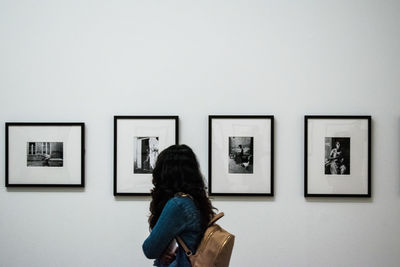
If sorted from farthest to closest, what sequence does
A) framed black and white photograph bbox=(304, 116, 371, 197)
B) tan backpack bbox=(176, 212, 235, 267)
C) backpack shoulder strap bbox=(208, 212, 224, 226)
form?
framed black and white photograph bbox=(304, 116, 371, 197), backpack shoulder strap bbox=(208, 212, 224, 226), tan backpack bbox=(176, 212, 235, 267)

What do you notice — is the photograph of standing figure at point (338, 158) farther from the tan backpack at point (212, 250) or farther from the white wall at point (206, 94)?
the tan backpack at point (212, 250)

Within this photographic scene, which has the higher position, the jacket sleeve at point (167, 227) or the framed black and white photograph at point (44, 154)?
the framed black and white photograph at point (44, 154)

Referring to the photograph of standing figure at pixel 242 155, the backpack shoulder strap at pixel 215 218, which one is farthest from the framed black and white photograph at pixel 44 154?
the backpack shoulder strap at pixel 215 218

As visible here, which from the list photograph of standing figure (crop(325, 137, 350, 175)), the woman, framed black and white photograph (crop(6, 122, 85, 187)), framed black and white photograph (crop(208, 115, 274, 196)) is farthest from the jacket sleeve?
photograph of standing figure (crop(325, 137, 350, 175))

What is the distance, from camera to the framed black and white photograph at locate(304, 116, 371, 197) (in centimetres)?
350

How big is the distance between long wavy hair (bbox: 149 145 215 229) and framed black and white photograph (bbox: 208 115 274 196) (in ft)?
3.70

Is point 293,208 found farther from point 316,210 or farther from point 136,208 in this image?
point 136,208

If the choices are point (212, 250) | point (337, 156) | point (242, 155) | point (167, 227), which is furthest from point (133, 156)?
point (337, 156)

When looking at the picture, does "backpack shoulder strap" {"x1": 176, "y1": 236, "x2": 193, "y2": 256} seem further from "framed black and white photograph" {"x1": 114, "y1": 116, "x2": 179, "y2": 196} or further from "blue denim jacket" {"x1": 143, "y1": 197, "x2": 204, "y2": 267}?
"framed black and white photograph" {"x1": 114, "y1": 116, "x2": 179, "y2": 196}

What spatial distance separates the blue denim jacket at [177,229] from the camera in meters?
2.26

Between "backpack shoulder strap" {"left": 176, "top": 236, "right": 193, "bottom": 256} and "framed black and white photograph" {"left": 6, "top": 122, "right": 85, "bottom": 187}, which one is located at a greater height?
"framed black and white photograph" {"left": 6, "top": 122, "right": 85, "bottom": 187}

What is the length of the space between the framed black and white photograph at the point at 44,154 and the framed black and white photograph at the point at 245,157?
1206 millimetres

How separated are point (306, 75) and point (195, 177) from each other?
5.62 feet

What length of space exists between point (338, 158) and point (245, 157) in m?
0.81
